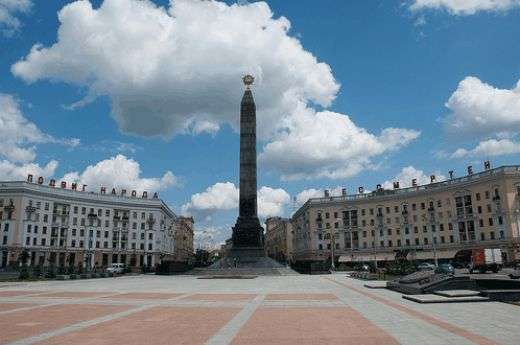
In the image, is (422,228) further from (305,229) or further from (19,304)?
(19,304)

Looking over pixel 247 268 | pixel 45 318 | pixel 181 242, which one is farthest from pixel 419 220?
pixel 181 242

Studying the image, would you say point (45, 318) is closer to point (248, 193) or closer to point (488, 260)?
point (248, 193)

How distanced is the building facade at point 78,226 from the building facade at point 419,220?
40933mm

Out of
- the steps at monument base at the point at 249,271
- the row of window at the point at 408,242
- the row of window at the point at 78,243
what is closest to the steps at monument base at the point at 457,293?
the steps at monument base at the point at 249,271

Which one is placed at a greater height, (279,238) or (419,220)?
(419,220)

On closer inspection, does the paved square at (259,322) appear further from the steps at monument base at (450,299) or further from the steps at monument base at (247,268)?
the steps at monument base at (247,268)

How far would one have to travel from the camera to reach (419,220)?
8825 centimetres

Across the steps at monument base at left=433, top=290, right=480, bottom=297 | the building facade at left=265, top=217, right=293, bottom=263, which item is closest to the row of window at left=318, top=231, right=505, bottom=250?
the building facade at left=265, top=217, right=293, bottom=263

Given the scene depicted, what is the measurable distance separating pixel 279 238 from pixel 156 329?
153 metres

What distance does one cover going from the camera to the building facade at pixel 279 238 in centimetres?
14326

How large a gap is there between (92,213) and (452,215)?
78079 mm

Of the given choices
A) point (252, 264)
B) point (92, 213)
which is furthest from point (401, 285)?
point (92, 213)

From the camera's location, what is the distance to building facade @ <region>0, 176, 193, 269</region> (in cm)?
8619

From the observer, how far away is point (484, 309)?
1449 cm
